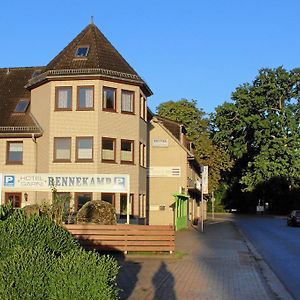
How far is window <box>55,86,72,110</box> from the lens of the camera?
29.5m

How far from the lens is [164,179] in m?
39.5

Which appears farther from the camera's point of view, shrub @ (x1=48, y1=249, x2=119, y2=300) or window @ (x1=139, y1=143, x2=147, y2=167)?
window @ (x1=139, y1=143, x2=147, y2=167)

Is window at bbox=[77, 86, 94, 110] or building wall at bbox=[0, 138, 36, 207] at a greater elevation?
window at bbox=[77, 86, 94, 110]

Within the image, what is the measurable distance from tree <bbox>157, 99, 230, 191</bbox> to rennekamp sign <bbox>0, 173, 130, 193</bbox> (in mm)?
44459

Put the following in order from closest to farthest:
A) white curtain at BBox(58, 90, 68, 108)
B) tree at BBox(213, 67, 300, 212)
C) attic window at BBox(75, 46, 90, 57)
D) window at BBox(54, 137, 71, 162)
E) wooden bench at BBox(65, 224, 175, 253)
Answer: wooden bench at BBox(65, 224, 175, 253)
window at BBox(54, 137, 71, 162)
white curtain at BBox(58, 90, 68, 108)
attic window at BBox(75, 46, 90, 57)
tree at BBox(213, 67, 300, 212)

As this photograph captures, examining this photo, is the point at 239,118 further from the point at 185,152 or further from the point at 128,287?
the point at 128,287

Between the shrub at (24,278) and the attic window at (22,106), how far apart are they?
2638cm

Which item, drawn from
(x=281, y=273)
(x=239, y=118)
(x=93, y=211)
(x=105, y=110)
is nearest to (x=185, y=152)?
(x=105, y=110)

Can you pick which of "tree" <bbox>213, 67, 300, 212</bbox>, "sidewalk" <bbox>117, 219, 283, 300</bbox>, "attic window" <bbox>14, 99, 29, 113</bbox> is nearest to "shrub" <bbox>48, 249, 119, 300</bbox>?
"sidewalk" <bbox>117, 219, 283, 300</bbox>

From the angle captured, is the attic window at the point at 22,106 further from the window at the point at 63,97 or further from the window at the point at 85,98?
the window at the point at 85,98

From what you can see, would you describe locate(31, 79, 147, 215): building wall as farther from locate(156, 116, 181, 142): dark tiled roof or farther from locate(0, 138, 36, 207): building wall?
locate(156, 116, 181, 142): dark tiled roof

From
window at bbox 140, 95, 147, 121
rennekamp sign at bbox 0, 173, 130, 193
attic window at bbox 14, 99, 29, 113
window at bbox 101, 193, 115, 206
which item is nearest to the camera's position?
rennekamp sign at bbox 0, 173, 130, 193

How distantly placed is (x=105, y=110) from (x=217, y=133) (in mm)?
53111

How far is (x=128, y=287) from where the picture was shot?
452 inches
